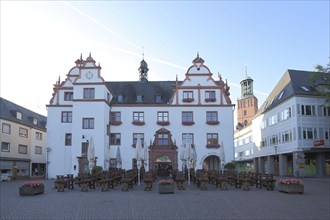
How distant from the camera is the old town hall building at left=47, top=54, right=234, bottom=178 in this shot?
134 feet

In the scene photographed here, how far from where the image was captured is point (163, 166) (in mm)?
41906

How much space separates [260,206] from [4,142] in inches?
1615

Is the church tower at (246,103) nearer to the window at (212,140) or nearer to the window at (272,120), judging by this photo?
the window at (272,120)

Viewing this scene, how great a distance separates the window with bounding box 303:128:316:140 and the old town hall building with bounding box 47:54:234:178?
9.00m

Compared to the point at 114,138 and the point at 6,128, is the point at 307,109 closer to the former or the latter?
the point at 114,138

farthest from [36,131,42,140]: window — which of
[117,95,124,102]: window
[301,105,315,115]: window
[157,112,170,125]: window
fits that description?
[301,105,315,115]: window

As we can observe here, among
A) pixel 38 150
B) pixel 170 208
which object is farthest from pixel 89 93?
pixel 170 208

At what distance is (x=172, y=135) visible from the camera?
4216 cm

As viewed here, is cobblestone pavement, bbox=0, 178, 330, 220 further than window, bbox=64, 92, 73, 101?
No

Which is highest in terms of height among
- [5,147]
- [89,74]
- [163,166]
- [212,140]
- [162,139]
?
[89,74]

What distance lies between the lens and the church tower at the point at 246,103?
99500 millimetres

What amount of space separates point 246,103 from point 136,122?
64.2 metres

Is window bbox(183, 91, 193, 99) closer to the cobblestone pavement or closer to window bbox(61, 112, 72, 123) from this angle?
window bbox(61, 112, 72, 123)

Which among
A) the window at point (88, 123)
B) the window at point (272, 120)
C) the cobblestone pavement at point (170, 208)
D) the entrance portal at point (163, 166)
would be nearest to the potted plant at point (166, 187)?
the cobblestone pavement at point (170, 208)
